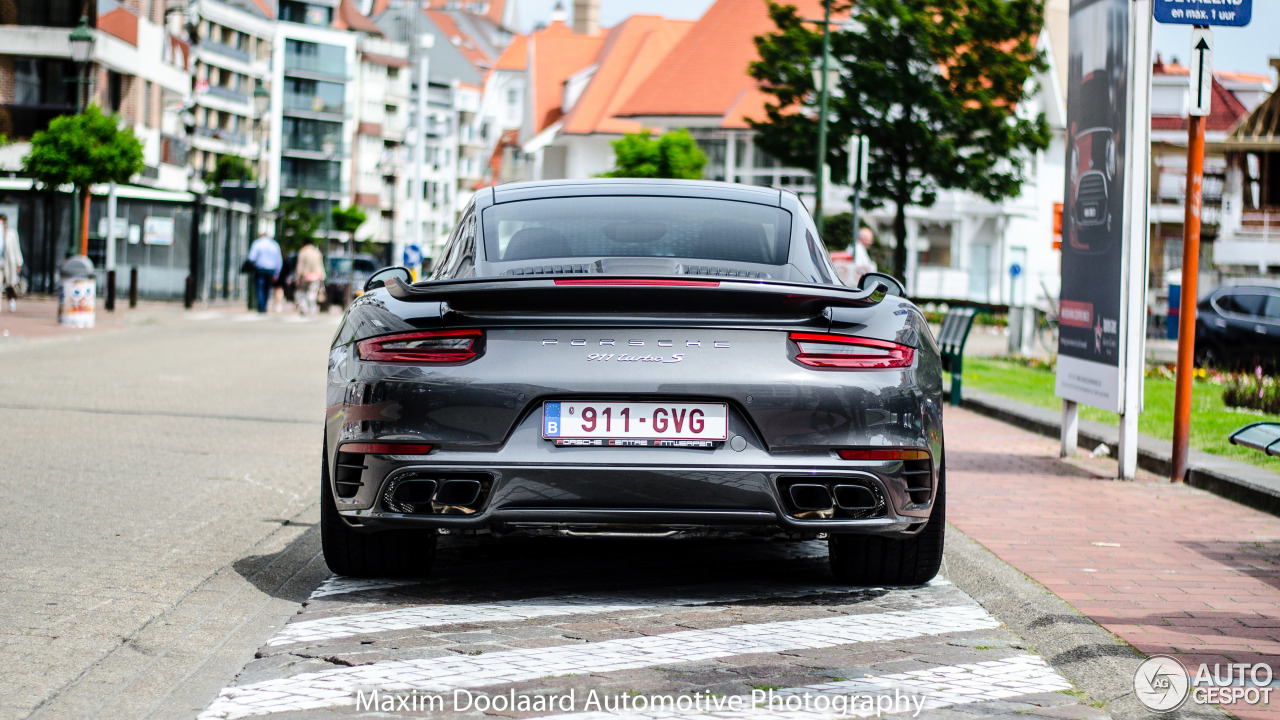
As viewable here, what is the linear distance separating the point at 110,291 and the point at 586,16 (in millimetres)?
79701

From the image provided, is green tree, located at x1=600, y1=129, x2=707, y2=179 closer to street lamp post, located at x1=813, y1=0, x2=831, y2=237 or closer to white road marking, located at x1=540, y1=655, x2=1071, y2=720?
street lamp post, located at x1=813, y1=0, x2=831, y2=237

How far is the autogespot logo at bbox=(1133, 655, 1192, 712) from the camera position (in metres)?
4.39

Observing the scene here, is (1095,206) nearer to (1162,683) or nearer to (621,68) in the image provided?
(1162,683)

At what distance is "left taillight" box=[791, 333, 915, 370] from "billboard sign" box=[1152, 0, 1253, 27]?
5.07m

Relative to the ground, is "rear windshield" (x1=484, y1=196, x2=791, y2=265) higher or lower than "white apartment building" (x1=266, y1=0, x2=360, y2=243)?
lower

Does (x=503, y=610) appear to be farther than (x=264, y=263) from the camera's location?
No

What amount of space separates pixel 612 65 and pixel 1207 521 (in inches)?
2772

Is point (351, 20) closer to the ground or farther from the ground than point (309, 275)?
farther from the ground

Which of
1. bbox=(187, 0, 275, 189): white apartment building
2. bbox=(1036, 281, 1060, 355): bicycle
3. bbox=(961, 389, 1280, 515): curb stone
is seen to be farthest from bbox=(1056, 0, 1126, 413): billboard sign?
bbox=(187, 0, 275, 189): white apartment building

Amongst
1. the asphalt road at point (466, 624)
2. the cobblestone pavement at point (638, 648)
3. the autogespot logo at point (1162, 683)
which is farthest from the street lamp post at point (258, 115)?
the autogespot logo at point (1162, 683)

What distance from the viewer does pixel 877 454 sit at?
539cm

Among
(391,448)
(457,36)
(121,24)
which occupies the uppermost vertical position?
(457,36)

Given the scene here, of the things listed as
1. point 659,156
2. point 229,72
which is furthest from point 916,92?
point 229,72

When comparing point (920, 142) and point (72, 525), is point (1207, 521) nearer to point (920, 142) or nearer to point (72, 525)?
point (72, 525)
